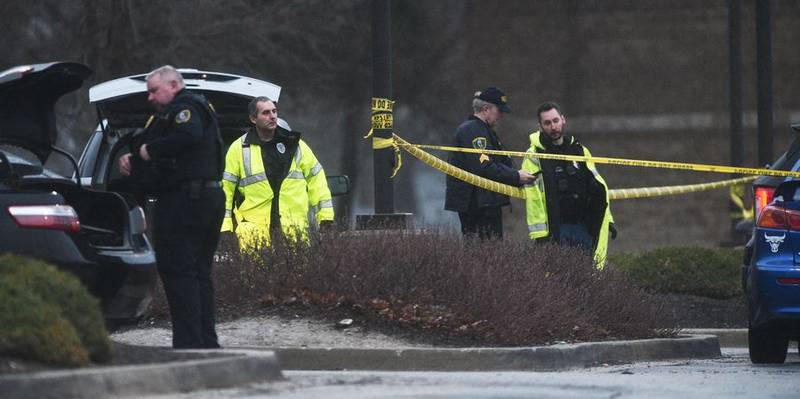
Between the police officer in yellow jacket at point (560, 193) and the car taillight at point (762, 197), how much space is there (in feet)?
7.22

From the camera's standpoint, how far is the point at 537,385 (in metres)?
9.51

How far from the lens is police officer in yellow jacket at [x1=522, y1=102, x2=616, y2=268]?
48.2ft

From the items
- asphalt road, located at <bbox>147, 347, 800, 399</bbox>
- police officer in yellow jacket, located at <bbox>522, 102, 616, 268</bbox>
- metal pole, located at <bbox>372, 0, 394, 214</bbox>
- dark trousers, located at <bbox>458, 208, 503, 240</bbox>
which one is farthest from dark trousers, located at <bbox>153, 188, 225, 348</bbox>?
police officer in yellow jacket, located at <bbox>522, 102, 616, 268</bbox>

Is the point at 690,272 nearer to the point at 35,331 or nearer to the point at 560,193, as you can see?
the point at 560,193

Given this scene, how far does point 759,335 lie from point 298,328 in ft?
9.98

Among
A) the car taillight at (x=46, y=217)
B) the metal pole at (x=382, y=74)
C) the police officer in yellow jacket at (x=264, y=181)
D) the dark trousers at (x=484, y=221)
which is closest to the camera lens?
the car taillight at (x=46, y=217)

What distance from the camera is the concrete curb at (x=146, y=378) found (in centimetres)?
777

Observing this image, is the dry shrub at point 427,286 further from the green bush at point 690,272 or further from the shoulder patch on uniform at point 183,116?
the green bush at point 690,272

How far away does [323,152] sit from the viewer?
1152 inches

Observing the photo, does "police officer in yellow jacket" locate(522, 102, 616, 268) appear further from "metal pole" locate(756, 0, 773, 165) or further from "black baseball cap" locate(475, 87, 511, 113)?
"metal pole" locate(756, 0, 773, 165)

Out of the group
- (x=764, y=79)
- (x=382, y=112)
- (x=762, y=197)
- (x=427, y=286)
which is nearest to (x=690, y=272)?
(x=764, y=79)

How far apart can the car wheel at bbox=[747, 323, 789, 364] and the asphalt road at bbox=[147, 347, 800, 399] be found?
788mm

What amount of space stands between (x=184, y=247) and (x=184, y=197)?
0.27m

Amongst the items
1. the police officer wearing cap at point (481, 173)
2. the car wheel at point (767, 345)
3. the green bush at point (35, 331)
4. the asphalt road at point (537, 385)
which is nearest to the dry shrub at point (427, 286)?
the asphalt road at point (537, 385)
